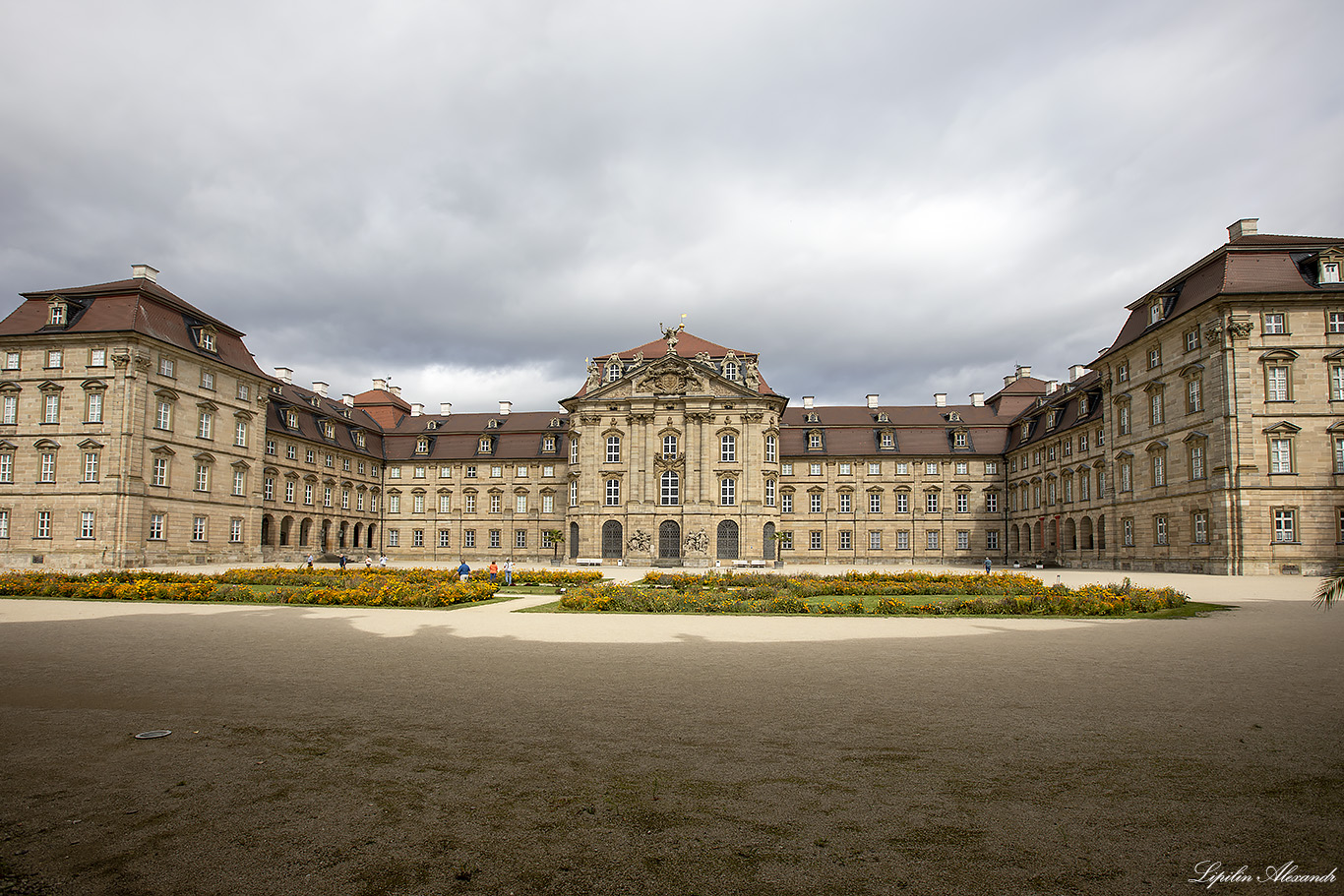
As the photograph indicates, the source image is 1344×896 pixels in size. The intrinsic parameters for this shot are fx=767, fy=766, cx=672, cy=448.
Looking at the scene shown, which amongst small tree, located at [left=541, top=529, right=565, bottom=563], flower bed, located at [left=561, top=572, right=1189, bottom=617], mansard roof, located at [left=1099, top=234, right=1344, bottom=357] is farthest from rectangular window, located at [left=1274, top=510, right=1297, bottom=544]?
small tree, located at [left=541, top=529, right=565, bottom=563]

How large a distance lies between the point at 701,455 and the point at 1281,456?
1415 inches

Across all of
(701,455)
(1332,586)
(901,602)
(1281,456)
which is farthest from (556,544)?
(1332,586)

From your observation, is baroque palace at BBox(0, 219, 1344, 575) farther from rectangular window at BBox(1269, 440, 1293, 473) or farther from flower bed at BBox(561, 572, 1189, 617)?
flower bed at BBox(561, 572, 1189, 617)

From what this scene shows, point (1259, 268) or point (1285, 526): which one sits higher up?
point (1259, 268)

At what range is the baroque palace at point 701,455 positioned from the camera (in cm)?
3956

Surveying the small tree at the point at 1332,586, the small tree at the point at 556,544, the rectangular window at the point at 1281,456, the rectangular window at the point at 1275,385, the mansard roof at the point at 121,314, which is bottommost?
the small tree at the point at 556,544

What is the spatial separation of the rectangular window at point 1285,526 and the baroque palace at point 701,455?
0.13 meters

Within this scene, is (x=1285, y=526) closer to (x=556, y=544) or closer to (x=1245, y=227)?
(x=1245, y=227)

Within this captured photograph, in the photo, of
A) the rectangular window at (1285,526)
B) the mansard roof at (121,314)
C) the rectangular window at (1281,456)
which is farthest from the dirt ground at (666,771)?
the mansard roof at (121,314)

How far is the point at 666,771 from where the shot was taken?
6824mm

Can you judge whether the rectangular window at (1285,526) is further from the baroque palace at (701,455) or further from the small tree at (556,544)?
the small tree at (556,544)

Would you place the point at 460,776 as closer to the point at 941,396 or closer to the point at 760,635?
the point at 760,635

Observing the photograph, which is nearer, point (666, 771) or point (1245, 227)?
point (666, 771)

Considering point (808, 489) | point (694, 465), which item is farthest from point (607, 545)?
Answer: point (808, 489)
